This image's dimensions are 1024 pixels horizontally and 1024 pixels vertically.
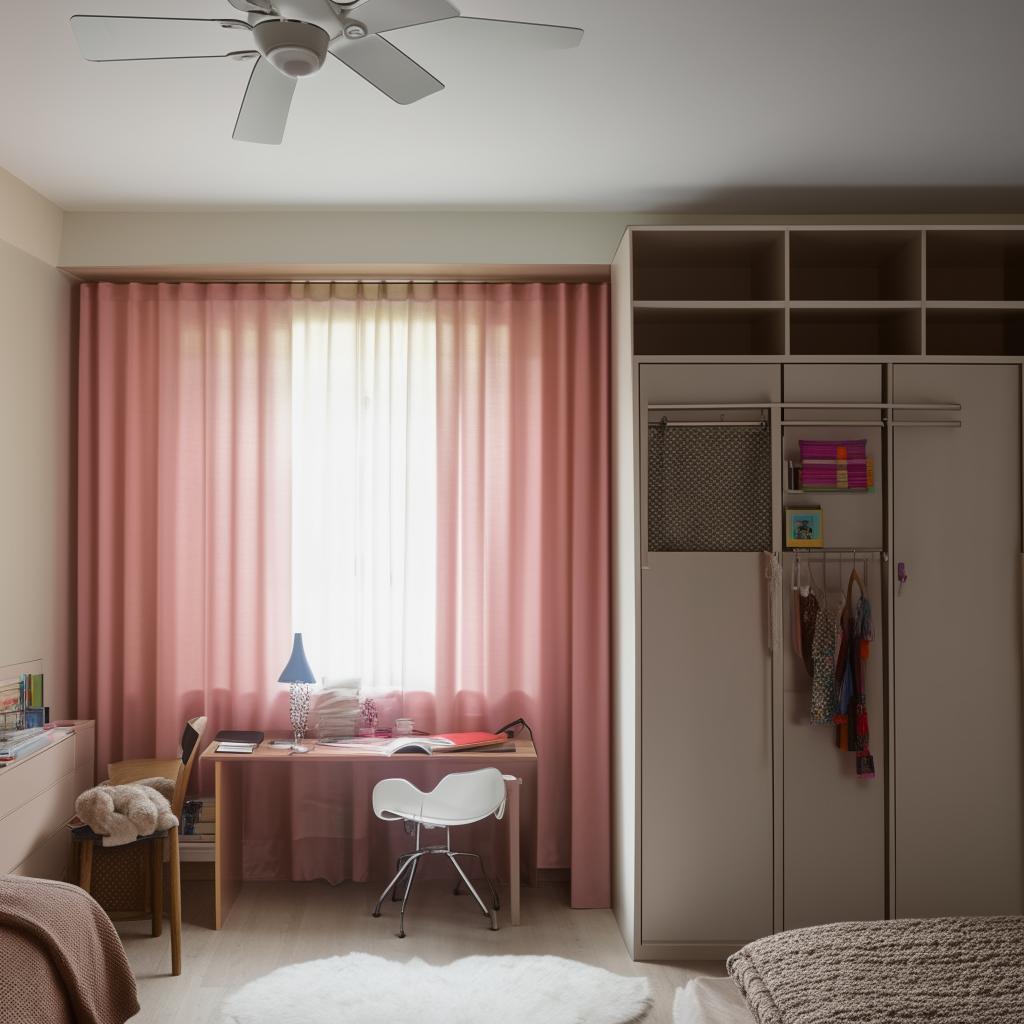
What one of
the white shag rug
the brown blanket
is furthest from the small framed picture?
the brown blanket

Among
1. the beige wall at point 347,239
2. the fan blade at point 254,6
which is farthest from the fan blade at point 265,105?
the beige wall at point 347,239

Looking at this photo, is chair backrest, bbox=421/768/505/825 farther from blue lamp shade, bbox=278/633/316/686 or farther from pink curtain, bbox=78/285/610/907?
blue lamp shade, bbox=278/633/316/686

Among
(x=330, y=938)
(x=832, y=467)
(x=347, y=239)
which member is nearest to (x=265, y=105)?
(x=347, y=239)

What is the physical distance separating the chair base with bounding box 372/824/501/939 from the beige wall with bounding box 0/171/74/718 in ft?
5.25

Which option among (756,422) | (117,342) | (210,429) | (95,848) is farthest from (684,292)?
(95,848)

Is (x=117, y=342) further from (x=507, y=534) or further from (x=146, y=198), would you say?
(x=507, y=534)

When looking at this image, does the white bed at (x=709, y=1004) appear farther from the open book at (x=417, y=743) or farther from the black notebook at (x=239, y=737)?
the black notebook at (x=239, y=737)

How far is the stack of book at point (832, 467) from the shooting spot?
11.2 ft

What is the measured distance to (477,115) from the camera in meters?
2.95

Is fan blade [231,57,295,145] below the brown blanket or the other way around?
the other way around

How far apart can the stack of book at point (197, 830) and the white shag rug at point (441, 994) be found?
32.5 inches

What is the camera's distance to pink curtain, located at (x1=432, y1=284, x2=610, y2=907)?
13.3 feet

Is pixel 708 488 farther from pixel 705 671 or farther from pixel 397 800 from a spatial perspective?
pixel 397 800

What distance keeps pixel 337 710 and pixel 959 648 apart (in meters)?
2.48
